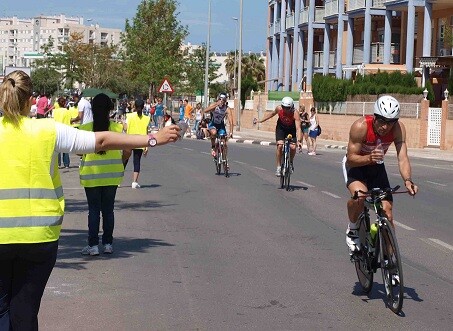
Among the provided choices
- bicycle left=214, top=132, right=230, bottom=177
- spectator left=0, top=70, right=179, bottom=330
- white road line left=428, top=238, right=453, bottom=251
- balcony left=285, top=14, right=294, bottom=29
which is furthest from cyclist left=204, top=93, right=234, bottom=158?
balcony left=285, top=14, right=294, bottom=29

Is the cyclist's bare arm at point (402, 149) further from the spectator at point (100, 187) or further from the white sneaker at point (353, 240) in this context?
the spectator at point (100, 187)

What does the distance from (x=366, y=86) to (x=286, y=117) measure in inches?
1032

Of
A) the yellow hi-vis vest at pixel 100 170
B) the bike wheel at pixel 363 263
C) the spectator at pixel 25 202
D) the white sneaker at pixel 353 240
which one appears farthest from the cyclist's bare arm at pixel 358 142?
the spectator at pixel 25 202

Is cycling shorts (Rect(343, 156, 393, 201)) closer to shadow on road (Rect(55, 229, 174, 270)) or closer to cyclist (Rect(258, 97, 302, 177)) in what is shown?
shadow on road (Rect(55, 229, 174, 270))

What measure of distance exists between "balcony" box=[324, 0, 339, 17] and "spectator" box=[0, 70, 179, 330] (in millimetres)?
55204

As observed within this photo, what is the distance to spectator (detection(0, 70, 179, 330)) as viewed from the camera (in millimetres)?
5383

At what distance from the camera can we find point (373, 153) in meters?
8.77

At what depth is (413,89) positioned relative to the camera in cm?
4294

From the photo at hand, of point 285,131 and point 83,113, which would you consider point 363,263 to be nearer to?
point 285,131

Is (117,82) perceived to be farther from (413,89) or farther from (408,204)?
(408,204)

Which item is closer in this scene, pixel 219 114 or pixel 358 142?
pixel 358 142

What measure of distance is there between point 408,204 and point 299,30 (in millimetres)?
50390

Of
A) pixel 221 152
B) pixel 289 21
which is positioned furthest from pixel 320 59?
pixel 221 152

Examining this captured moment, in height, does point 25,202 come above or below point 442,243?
above
